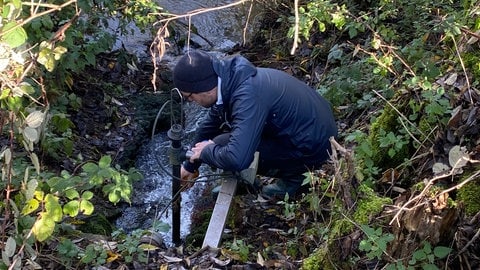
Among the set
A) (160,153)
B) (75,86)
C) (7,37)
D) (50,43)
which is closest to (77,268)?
(50,43)

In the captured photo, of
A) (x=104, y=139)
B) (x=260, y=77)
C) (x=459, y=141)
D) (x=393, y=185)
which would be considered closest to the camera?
(x=459, y=141)

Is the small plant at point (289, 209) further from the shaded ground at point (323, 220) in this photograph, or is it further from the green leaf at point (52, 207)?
the green leaf at point (52, 207)

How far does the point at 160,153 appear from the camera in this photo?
6324 millimetres

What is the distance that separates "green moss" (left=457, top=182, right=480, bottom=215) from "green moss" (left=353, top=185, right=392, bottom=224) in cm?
44

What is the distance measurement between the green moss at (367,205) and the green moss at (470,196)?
0.44 meters

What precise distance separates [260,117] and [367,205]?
130cm

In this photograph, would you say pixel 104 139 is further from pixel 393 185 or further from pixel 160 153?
pixel 393 185

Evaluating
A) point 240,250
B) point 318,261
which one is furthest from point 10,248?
point 318,261

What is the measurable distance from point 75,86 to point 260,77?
9.37ft

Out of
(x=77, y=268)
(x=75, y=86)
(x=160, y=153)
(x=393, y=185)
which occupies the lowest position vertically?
(x=160, y=153)

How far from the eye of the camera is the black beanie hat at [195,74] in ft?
14.1

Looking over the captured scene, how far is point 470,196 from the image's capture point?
9.82ft

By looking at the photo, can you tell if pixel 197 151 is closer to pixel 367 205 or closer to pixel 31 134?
pixel 367 205

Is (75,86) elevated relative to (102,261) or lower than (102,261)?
lower
